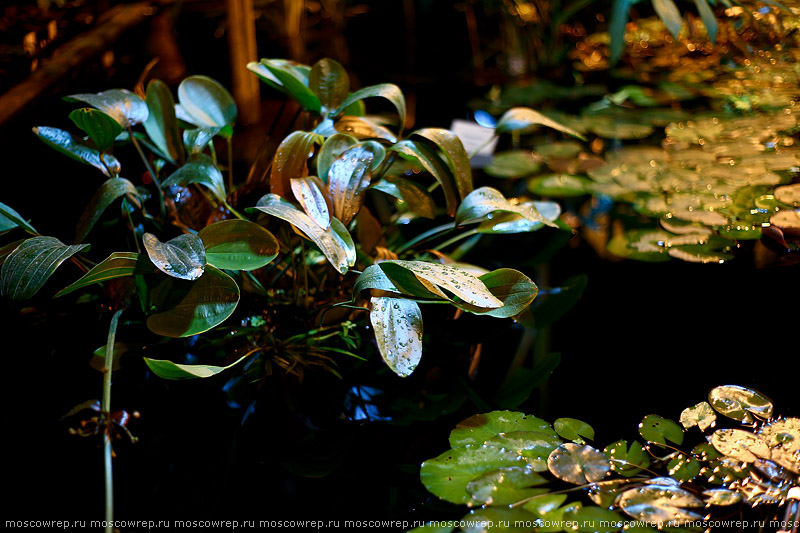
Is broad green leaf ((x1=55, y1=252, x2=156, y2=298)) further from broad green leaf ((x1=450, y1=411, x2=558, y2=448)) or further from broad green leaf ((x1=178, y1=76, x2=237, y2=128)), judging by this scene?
broad green leaf ((x1=450, y1=411, x2=558, y2=448))

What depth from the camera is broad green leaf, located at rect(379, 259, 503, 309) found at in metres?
0.66

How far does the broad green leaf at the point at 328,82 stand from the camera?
958mm

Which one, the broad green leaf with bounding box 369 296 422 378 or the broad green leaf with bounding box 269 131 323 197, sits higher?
the broad green leaf with bounding box 269 131 323 197

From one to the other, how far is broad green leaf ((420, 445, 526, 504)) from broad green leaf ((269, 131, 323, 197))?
0.46 meters

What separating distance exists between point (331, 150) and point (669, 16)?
892mm

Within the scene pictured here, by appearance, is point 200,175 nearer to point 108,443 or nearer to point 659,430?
point 108,443

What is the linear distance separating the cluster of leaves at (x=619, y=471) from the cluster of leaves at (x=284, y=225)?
0.15 meters

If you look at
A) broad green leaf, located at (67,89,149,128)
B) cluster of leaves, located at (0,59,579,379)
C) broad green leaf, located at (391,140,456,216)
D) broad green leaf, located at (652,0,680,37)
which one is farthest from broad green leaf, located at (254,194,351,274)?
broad green leaf, located at (652,0,680,37)

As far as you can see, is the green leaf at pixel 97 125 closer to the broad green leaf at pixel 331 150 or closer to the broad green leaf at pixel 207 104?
the broad green leaf at pixel 207 104

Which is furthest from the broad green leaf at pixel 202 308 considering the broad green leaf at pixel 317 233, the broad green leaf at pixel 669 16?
the broad green leaf at pixel 669 16

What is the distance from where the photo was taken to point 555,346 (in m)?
0.93

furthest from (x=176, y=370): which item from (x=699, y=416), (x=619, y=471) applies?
(x=699, y=416)

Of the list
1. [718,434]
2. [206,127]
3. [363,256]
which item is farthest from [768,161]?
[206,127]

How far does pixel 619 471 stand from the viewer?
626 millimetres
